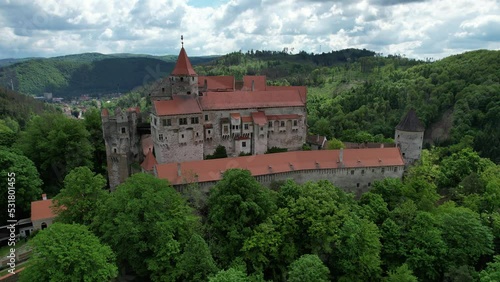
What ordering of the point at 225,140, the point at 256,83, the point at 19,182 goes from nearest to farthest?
1. the point at 19,182
2. the point at 225,140
3. the point at 256,83

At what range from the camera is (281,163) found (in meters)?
47.0

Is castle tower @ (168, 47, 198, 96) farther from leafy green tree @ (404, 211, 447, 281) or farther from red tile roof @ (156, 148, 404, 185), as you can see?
leafy green tree @ (404, 211, 447, 281)

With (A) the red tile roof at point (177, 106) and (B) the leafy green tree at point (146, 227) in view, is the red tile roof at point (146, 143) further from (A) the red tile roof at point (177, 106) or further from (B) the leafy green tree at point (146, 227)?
(B) the leafy green tree at point (146, 227)

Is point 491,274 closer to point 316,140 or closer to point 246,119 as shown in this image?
point 246,119

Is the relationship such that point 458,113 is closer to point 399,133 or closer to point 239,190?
point 399,133

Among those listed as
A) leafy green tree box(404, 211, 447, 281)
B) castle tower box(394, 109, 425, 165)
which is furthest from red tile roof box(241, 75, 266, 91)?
leafy green tree box(404, 211, 447, 281)

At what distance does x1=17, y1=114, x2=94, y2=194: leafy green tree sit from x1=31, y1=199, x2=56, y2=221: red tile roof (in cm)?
821

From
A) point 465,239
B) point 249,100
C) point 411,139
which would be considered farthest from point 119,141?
point 465,239

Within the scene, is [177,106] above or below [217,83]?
below

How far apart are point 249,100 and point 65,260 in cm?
3547

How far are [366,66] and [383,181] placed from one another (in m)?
157

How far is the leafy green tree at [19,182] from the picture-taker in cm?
4344

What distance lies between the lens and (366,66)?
625ft

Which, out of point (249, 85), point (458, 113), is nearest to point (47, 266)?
point (249, 85)
